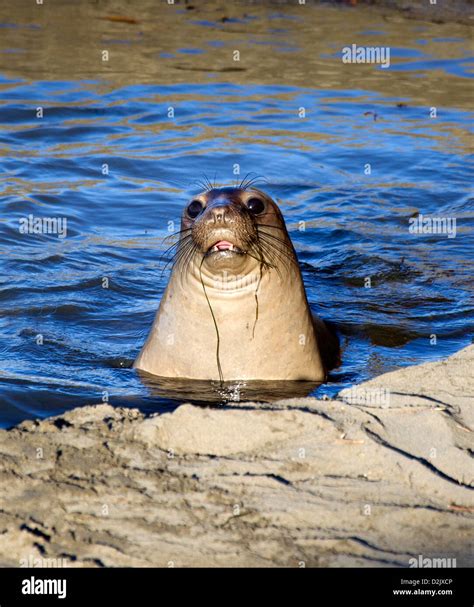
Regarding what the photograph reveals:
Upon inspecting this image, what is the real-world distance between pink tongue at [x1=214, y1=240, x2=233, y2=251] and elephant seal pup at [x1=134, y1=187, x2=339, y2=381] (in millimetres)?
192

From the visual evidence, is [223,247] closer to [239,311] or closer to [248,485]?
[239,311]

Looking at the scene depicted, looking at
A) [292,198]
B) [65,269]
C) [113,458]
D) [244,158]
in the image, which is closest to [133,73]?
[244,158]

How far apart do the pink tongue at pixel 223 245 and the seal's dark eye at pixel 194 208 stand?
35 cm

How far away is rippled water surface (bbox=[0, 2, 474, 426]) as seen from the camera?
711 centimetres

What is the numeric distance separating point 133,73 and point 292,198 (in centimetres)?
504

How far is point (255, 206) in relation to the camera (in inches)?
231

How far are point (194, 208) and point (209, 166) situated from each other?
5273mm

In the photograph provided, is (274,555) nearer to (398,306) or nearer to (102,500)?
(102,500)

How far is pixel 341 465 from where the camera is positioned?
4020mm
